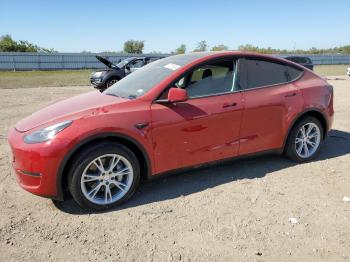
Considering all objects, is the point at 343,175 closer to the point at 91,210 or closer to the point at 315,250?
the point at 315,250

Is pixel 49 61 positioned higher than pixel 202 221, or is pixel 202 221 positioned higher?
pixel 202 221

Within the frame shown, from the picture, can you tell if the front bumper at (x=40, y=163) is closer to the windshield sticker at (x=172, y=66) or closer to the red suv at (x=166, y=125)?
the red suv at (x=166, y=125)

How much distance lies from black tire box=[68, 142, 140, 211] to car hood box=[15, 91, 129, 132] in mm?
393

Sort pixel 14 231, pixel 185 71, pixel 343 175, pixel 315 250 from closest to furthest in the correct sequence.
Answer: pixel 315 250 → pixel 14 231 → pixel 185 71 → pixel 343 175

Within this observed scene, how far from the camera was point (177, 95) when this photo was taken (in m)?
4.04

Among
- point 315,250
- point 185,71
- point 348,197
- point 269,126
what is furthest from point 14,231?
point 348,197

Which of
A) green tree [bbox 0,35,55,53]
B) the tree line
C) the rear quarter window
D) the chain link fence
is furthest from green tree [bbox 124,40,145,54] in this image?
the rear quarter window

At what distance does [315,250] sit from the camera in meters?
3.22

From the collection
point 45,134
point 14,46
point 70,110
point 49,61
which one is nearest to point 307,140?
point 70,110

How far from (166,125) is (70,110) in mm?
1090

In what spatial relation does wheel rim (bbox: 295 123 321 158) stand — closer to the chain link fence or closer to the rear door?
the rear door

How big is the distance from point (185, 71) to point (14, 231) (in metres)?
2.53

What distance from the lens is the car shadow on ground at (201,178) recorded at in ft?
13.7

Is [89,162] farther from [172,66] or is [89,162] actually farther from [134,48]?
[134,48]
